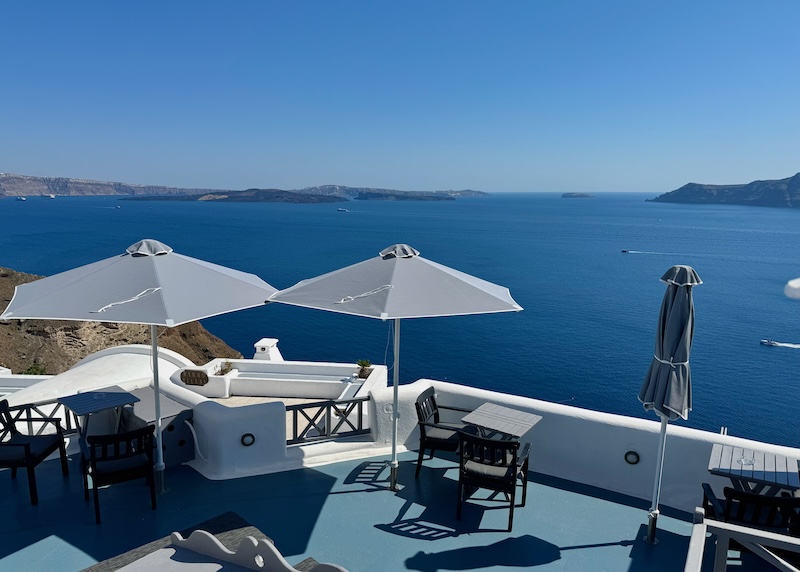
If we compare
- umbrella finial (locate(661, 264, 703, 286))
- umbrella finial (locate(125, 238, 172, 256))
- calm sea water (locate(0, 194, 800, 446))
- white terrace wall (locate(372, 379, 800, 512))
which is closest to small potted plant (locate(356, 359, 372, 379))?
white terrace wall (locate(372, 379, 800, 512))

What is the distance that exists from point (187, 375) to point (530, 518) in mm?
9038

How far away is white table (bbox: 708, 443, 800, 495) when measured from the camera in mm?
4535

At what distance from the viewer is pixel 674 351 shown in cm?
475

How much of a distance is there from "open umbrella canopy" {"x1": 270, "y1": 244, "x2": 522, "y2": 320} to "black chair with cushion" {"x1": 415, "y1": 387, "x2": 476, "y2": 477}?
4.99ft

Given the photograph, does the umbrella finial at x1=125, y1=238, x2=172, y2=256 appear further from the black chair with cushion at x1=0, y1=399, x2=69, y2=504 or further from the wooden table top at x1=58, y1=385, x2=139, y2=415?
the black chair with cushion at x1=0, y1=399, x2=69, y2=504

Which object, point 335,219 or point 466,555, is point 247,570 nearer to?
point 466,555

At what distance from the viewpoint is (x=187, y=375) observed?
1207 centimetres

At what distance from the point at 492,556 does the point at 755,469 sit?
2.42 meters

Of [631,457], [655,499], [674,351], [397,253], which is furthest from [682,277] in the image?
[397,253]

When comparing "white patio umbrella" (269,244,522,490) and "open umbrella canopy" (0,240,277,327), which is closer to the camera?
"open umbrella canopy" (0,240,277,327)

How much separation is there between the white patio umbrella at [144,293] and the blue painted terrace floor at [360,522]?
75 centimetres

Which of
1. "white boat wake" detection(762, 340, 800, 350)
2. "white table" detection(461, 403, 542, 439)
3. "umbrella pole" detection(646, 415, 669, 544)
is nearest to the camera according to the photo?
"umbrella pole" detection(646, 415, 669, 544)

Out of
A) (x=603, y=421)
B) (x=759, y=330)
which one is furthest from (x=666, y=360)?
(x=759, y=330)

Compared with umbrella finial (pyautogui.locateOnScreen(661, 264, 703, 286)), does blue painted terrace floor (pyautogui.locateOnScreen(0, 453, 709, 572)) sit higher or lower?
lower
